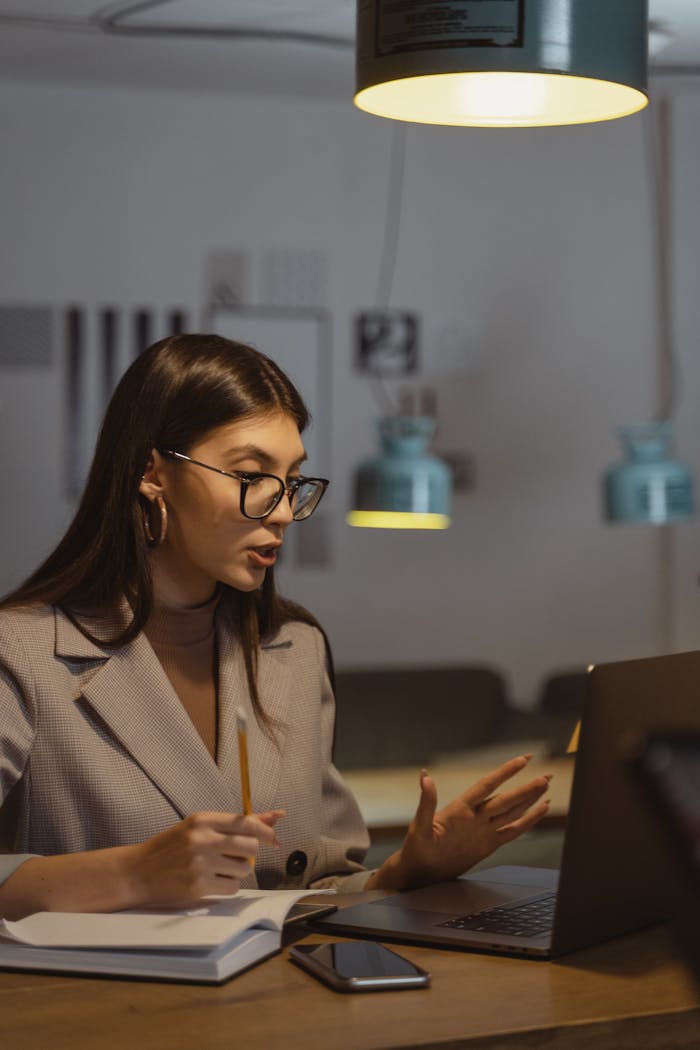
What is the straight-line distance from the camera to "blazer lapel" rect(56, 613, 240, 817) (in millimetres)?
1986

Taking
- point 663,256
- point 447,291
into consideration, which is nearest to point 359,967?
point 447,291

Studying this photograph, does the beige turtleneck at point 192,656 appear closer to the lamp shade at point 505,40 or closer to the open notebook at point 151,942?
the open notebook at point 151,942

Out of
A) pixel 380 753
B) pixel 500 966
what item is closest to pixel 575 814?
pixel 500 966

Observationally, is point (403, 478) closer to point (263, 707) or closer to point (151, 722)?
point (263, 707)

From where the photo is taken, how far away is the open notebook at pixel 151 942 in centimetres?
147

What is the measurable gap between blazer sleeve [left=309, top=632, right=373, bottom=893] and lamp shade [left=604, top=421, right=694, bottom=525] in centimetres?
237

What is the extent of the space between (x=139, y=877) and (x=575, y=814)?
511 mm

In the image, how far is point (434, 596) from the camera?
5.75 metres

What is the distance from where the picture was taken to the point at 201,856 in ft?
5.14

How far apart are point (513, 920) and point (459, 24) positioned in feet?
3.53

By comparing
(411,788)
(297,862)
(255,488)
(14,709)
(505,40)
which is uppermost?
(505,40)

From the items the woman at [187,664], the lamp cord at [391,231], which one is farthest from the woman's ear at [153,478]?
the lamp cord at [391,231]

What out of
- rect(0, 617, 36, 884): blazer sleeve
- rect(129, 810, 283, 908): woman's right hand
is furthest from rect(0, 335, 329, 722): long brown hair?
rect(129, 810, 283, 908): woman's right hand

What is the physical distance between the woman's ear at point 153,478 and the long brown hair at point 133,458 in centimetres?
1
